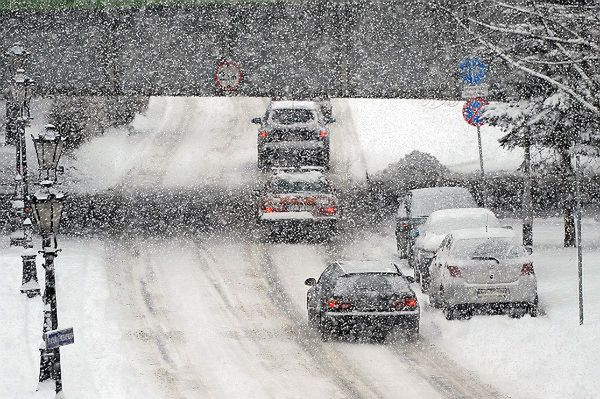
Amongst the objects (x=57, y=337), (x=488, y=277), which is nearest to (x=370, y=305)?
(x=488, y=277)

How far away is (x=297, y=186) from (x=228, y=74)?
4.34 m

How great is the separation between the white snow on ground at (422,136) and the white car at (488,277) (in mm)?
20004

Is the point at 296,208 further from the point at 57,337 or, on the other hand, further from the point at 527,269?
the point at 57,337

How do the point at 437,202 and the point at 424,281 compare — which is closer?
the point at 424,281

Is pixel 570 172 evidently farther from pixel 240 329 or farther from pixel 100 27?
pixel 100 27

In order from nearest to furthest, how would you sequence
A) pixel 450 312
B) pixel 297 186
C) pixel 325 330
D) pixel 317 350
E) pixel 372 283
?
pixel 317 350 → pixel 372 283 → pixel 325 330 → pixel 450 312 → pixel 297 186

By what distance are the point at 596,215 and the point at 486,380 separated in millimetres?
16724

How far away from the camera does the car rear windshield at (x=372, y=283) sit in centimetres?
1877

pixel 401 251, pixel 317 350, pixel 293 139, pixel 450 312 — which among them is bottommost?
pixel 317 350

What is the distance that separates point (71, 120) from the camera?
47.6 m

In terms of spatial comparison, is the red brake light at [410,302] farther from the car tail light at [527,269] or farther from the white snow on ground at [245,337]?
the car tail light at [527,269]

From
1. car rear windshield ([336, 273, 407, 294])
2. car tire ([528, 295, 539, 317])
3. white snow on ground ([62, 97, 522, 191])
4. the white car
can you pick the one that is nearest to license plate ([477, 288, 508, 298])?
the white car

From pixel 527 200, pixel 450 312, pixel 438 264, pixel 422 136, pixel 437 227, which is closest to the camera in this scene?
pixel 450 312

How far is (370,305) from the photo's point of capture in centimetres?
1866
